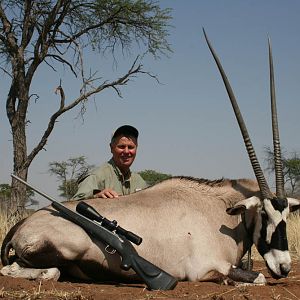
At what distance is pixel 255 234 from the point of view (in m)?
4.27

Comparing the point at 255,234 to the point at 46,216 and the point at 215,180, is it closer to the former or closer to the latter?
the point at 215,180

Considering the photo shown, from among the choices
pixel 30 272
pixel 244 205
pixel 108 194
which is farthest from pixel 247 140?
pixel 30 272

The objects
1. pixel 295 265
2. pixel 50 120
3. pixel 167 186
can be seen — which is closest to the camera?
pixel 167 186

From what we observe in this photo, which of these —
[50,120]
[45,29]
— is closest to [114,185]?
[50,120]

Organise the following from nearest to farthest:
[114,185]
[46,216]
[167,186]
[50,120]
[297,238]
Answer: [46,216] < [167,186] < [114,185] < [297,238] < [50,120]

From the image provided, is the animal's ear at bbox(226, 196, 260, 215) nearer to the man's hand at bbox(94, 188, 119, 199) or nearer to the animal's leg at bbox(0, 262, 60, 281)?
the man's hand at bbox(94, 188, 119, 199)

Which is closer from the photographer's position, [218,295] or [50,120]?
[218,295]

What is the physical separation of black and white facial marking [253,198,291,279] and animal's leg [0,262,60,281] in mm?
1572

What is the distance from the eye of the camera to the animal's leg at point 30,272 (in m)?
4.10

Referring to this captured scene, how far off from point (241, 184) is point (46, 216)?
1710 mm

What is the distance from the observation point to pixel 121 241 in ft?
13.3

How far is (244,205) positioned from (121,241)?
3.27 feet

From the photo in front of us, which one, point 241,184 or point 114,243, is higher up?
point 241,184

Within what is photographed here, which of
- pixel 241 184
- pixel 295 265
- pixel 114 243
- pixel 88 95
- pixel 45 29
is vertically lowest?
pixel 295 265
